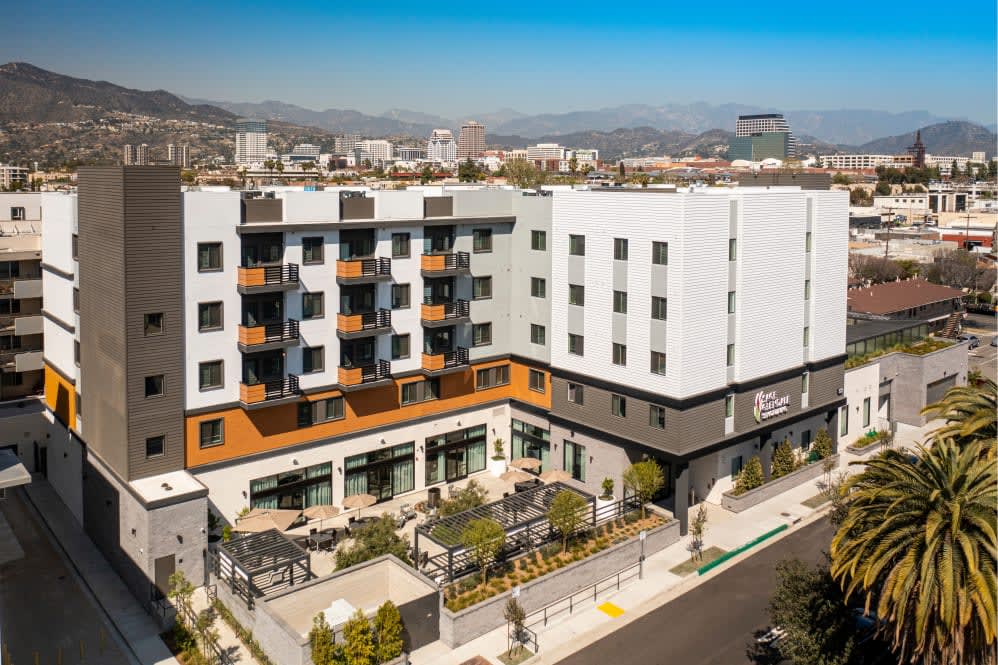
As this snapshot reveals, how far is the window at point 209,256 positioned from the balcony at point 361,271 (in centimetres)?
648

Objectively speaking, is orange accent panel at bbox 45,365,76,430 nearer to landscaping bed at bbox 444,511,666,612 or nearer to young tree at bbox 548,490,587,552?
landscaping bed at bbox 444,511,666,612

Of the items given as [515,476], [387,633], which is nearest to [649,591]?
[515,476]

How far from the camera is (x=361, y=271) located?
46.0 meters

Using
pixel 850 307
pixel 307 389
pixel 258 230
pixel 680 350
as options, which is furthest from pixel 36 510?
pixel 850 307

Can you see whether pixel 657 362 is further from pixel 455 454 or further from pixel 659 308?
pixel 455 454

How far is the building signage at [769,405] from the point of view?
4859cm

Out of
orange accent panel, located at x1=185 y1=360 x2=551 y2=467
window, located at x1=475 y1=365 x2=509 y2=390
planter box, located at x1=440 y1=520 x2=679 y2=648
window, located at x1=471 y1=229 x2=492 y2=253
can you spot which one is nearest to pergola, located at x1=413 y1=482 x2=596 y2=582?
planter box, located at x1=440 y1=520 x2=679 y2=648

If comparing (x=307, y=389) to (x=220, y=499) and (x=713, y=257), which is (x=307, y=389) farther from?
(x=713, y=257)

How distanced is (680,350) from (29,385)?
40713mm

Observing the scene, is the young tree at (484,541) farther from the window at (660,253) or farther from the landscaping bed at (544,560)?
the window at (660,253)

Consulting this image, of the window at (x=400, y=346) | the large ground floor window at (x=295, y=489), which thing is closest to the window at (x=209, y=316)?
the large ground floor window at (x=295, y=489)

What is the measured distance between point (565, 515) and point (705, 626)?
7.89 m

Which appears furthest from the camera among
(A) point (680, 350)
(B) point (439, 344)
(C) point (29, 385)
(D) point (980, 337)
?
(D) point (980, 337)

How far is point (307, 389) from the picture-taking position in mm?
45031
